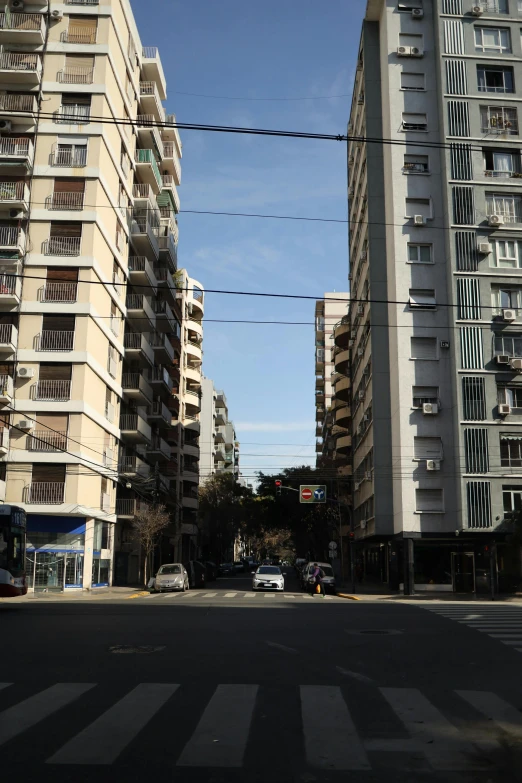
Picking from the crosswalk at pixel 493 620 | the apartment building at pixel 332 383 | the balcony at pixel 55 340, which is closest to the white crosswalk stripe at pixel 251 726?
the crosswalk at pixel 493 620

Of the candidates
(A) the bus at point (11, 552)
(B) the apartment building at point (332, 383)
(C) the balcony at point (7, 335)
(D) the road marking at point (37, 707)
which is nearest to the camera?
(D) the road marking at point (37, 707)

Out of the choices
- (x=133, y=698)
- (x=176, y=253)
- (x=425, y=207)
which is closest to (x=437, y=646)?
(x=133, y=698)

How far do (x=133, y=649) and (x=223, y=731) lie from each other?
241 inches

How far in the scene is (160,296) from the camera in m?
56.5

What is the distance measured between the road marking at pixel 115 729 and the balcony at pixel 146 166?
46.8m

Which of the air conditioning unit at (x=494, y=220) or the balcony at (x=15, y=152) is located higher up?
the balcony at (x=15, y=152)

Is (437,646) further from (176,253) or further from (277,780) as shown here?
(176,253)

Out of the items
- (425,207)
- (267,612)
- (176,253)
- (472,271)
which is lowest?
(267,612)

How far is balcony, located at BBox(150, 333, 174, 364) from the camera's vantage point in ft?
181

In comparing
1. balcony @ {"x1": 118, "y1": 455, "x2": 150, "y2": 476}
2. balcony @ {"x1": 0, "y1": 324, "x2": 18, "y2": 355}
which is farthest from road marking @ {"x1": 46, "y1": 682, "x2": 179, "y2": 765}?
balcony @ {"x1": 118, "y1": 455, "x2": 150, "y2": 476}

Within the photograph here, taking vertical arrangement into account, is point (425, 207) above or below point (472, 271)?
above

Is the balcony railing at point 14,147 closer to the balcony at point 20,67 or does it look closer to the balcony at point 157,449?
the balcony at point 20,67

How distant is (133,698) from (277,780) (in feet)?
11.2

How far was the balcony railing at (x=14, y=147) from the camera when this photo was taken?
4175 cm
